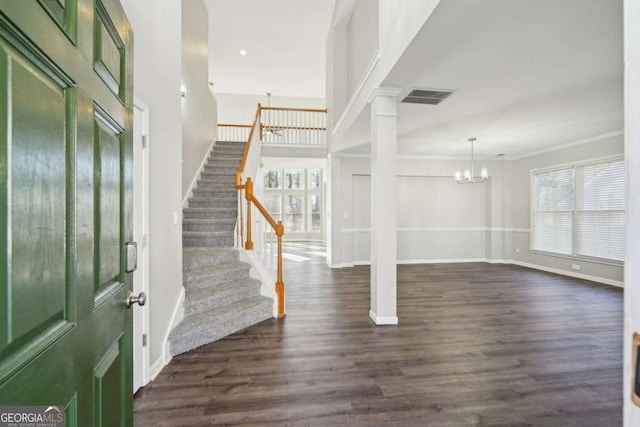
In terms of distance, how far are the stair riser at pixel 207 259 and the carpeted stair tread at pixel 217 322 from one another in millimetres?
595

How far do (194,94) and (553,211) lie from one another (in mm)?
7655

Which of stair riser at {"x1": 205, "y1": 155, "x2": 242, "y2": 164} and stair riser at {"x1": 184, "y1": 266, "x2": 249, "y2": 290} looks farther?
stair riser at {"x1": 205, "y1": 155, "x2": 242, "y2": 164}

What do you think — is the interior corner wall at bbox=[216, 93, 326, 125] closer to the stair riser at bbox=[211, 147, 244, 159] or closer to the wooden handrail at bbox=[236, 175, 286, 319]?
the stair riser at bbox=[211, 147, 244, 159]

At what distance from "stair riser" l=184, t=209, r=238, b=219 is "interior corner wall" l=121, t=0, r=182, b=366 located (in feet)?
5.52

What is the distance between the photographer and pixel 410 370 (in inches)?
92.6

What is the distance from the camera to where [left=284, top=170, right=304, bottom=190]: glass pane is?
40.8ft

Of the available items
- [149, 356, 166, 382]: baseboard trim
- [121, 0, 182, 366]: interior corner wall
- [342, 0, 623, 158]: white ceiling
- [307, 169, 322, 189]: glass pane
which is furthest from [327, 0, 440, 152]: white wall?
[307, 169, 322, 189]: glass pane

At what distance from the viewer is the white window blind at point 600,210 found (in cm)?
496

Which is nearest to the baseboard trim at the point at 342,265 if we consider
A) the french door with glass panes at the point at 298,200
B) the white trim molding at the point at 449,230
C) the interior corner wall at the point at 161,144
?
the white trim molding at the point at 449,230

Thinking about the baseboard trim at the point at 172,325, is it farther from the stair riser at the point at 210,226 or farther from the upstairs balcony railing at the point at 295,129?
the upstairs balcony railing at the point at 295,129

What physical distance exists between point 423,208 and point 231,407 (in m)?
6.49

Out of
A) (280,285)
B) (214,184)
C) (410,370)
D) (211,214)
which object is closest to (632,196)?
(410,370)

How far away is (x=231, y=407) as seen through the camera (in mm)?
1903

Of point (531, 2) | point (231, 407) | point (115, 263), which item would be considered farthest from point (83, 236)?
point (531, 2)
